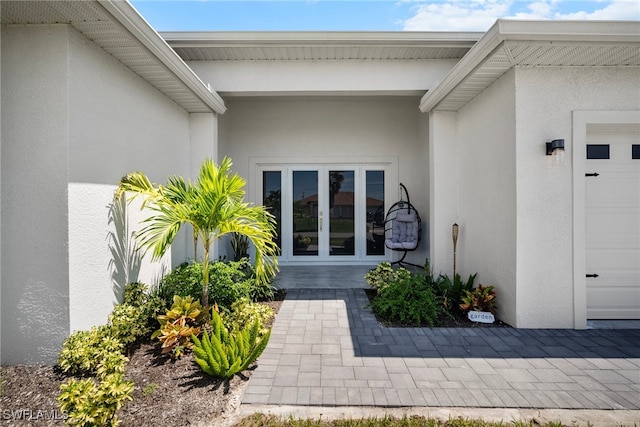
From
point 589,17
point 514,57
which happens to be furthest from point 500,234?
point 589,17

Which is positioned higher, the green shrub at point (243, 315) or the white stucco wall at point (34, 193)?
the white stucco wall at point (34, 193)

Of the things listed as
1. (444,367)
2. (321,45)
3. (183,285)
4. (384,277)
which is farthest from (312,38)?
(444,367)

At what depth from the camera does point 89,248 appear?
3.02m

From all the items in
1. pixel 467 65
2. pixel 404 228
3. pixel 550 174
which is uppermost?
pixel 467 65

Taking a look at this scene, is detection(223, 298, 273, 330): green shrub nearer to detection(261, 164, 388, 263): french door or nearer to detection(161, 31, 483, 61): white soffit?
detection(261, 164, 388, 263): french door

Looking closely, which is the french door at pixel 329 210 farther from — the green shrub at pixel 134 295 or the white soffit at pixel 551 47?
the green shrub at pixel 134 295

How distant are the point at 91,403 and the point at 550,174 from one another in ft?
16.1

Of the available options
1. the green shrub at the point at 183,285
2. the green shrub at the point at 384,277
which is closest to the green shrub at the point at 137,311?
the green shrub at the point at 183,285

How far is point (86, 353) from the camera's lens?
267 cm

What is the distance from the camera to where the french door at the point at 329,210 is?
742 cm

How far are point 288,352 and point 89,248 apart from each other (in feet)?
7.29

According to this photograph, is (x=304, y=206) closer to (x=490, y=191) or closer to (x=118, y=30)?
(x=490, y=191)

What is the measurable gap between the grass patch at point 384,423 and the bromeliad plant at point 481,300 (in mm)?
1981

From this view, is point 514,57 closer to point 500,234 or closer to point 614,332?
point 500,234
